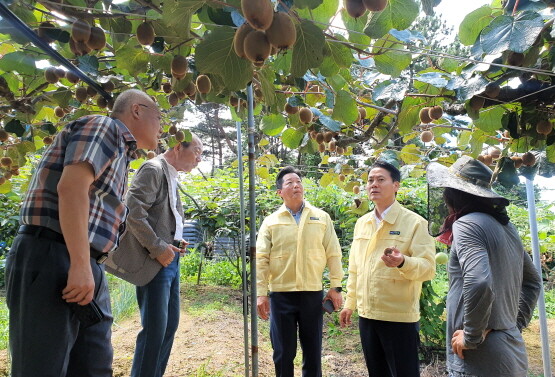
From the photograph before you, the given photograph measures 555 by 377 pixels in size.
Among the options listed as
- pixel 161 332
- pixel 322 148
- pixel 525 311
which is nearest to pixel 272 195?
pixel 322 148

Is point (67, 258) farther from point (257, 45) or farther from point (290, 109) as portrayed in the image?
point (290, 109)

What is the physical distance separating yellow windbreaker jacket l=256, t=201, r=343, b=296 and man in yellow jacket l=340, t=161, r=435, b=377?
0.98 feet

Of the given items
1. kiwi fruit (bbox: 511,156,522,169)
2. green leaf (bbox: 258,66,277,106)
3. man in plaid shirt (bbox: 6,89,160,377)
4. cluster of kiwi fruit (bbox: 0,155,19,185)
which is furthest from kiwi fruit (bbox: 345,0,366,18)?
cluster of kiwi fruit (bbox: 0,155,19,185)

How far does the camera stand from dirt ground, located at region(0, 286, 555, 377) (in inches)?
123

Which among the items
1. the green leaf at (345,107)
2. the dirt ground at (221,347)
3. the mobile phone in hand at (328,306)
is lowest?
the dirt ground at (221,347)

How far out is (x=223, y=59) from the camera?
110cm

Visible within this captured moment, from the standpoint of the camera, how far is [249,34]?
2.88 ft

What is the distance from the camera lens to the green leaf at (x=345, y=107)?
1683mm

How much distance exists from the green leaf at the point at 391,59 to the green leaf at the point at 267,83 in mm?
366

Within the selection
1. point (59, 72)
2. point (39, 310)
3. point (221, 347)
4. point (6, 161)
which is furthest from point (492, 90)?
point (221, 347)

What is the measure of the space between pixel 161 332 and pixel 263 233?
37.6 inches

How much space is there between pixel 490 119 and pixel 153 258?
1.71m

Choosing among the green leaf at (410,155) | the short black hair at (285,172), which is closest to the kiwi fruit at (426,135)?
the green leaf at (410,155)

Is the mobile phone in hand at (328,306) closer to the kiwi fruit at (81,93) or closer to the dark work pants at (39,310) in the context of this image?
the dark work pants at (39,310)
